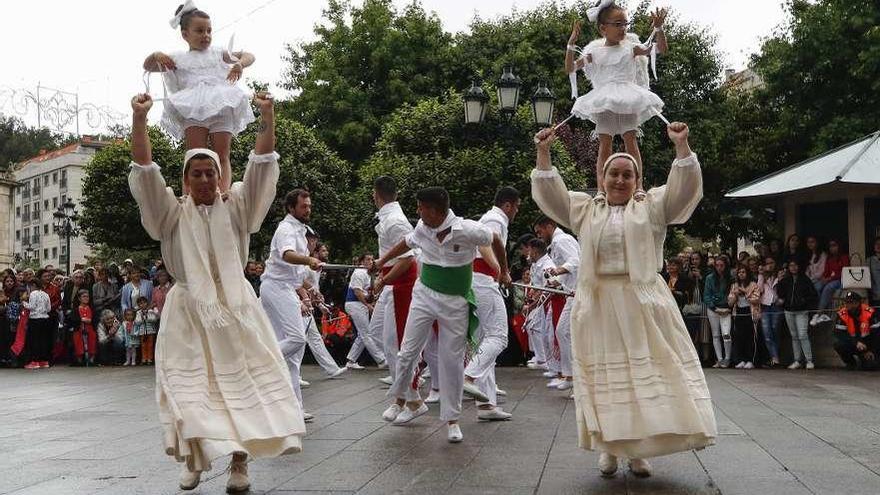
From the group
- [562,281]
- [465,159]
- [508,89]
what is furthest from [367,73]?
[562,281]

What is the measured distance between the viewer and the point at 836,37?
30.2m

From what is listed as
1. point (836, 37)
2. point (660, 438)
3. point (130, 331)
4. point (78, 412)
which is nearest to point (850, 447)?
point (660, 438)

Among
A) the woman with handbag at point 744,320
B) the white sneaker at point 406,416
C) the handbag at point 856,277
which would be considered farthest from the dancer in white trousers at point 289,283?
the handbag at point 856,277

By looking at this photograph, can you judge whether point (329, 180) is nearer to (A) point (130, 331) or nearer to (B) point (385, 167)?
(B) point (385, 167)

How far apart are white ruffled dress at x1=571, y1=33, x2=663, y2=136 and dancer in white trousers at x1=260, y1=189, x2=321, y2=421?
3203mm

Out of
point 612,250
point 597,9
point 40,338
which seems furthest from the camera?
point 40,338

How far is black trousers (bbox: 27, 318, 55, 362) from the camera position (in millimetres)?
20422

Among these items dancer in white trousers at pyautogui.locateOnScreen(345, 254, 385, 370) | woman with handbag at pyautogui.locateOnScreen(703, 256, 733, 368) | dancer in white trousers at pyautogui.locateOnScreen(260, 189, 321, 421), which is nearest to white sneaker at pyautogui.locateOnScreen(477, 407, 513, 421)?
dancer in white trousers at pyautogui.locateOnScreen(260, 189, 321, 421)

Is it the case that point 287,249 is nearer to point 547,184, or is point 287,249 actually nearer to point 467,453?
point 467,453

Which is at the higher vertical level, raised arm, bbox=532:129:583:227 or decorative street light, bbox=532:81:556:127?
decorative street light, bbox=532:81:556:127

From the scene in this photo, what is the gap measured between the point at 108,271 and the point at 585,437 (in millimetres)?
16882

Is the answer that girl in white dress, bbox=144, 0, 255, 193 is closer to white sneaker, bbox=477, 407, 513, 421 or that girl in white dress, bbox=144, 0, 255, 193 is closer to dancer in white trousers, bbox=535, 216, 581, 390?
white sneaker, bbox=477, 407, 513, 421

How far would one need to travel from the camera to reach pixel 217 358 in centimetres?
606

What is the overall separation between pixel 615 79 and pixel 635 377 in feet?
10.3
